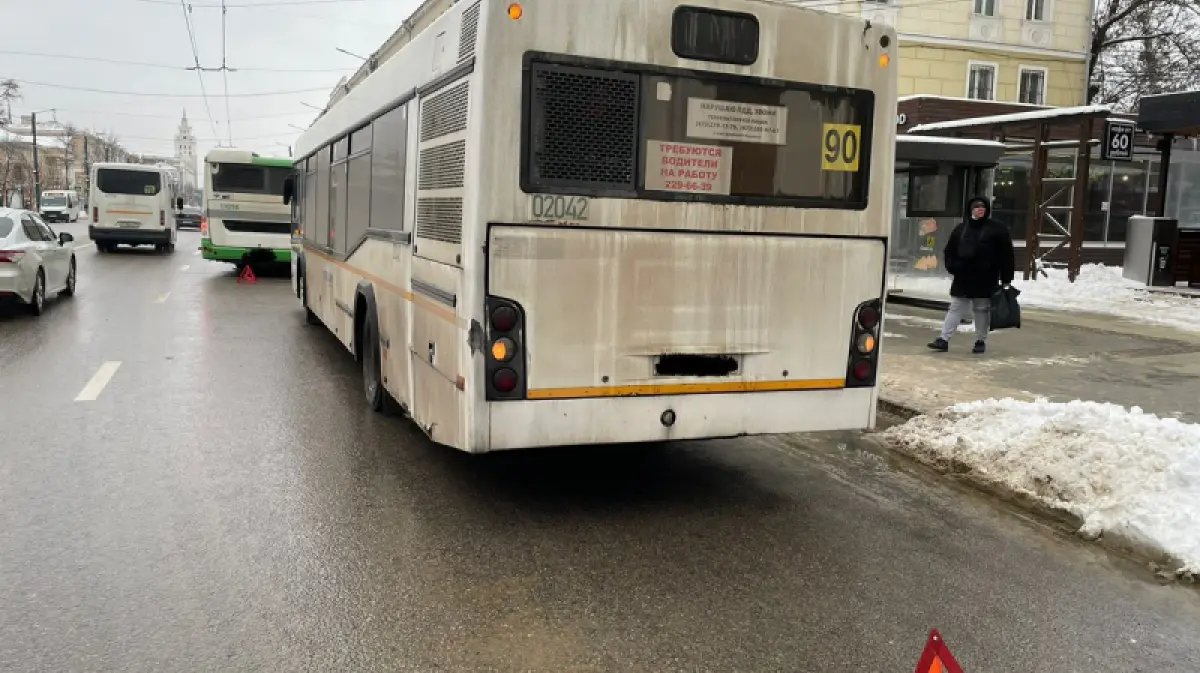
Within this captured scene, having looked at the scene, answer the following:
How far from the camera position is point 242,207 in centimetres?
2184

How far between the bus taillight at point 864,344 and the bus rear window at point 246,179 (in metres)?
18.8

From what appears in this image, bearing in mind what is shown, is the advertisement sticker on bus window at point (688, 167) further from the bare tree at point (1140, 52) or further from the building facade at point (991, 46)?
the bare tree at point (1140, 52)

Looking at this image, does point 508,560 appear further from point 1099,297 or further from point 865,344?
point 1099,297

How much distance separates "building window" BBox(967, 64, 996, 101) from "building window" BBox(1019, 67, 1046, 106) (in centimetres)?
130

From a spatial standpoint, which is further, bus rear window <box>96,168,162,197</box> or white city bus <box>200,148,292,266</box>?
bus rear window <box>96,168,162,197</box>

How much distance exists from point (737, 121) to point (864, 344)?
1637 millimetres

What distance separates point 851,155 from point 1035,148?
13680 millimetres

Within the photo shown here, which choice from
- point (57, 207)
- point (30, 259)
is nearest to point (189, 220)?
point (57, 207)

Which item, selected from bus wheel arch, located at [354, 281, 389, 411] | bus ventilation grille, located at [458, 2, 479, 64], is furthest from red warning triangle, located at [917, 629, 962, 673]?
bus wheel arch, located at [354, 281, 389, 411]

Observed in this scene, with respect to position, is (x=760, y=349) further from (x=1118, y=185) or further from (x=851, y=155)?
(x=1118, y=185)

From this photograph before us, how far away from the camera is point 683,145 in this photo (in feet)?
17.2

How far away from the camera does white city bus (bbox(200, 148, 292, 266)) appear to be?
21797 mm

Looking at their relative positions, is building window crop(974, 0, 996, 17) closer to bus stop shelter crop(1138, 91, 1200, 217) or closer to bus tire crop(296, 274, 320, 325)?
bus stop shelter crop(1138, 91, 1200, 217)

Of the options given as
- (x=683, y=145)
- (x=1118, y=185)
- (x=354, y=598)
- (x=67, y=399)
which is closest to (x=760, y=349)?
(x=683, y=145)
